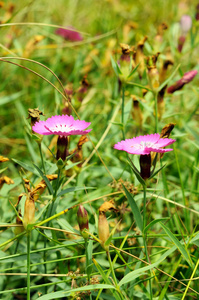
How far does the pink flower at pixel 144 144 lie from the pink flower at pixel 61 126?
0.32 ft

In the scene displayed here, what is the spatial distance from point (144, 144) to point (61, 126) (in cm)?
22

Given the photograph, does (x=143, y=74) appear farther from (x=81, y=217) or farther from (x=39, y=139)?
(x=81, y=217)

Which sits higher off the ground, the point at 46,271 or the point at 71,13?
the point at 71,13

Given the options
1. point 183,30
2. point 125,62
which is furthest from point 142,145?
point 183,30

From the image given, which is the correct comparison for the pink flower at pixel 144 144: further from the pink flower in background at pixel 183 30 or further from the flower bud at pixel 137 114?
the pink flower in background at pixel 183 30

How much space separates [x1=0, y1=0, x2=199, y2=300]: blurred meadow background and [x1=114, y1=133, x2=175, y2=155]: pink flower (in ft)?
0.21

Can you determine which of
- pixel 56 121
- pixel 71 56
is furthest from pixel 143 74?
pixel 71 56

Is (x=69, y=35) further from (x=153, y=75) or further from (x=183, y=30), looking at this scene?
(x=153, y=75)

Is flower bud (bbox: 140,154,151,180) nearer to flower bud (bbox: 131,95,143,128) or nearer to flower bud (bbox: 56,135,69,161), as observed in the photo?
flower bud (bbox: 56,135,69,161)

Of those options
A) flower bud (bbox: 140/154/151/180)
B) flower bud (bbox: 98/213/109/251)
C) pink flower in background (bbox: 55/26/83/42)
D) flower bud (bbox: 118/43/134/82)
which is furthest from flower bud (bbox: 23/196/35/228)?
pink flower in background (bbox: 55/26/83/42)

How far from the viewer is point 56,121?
922 mm

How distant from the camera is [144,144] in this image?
87 centimetres

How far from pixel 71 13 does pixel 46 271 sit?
2167 millimetres

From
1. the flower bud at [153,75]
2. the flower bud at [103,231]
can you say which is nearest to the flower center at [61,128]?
the flower bud at [103,231]
